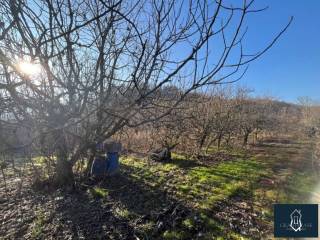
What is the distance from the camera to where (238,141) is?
56.9ft

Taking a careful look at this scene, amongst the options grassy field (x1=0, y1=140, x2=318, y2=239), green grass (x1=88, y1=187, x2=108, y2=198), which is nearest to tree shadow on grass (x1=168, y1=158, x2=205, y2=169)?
grassy field (x1=0, y1=140, x2=318, y2=239)

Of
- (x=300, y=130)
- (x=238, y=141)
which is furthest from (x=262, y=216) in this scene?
(x=300, y=130)

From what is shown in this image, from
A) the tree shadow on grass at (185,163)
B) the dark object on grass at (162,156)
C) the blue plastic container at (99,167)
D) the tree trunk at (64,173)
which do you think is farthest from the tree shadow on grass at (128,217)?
the dark object on grass at (162,156)

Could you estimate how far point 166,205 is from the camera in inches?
206

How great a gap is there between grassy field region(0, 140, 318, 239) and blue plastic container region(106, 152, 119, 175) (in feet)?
0.68

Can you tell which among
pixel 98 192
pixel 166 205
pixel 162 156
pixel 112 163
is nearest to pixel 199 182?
pixel 166 205

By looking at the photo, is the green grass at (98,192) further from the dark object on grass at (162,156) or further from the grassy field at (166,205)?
the dark object on grass at (162,156)

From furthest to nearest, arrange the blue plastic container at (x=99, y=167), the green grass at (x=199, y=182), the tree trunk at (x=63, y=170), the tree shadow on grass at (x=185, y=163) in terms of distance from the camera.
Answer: the tree shadow on grass at (x=185, y=163)
the blue plastic container at (x=99, y=167)
the tree trunk at (x=63, y=170)
the green grass at (x=199, y=182)

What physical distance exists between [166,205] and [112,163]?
273cm

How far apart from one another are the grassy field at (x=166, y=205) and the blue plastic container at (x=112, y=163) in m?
0.21

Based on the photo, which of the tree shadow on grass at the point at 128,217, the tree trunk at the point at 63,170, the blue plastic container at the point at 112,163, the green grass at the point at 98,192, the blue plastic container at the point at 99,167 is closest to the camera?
the tree shadow on grass at the point at 128,217

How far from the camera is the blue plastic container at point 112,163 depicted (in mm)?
7421

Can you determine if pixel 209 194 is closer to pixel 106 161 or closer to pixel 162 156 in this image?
pixel 106 161

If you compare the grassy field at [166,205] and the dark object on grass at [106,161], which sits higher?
the dark object on grass at [106,161]
